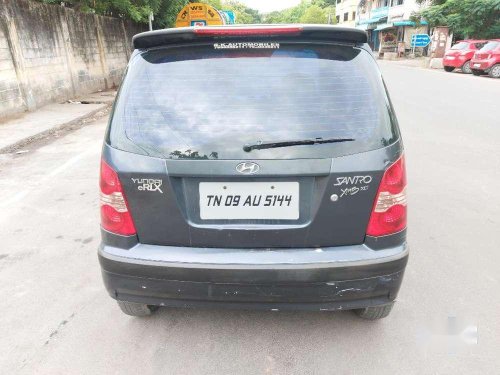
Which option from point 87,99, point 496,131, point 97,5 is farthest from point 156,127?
point 97,5

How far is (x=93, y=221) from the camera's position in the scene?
13.6 feet

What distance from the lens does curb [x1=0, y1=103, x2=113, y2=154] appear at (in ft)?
23.9

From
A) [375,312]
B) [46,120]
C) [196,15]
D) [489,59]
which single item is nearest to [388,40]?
[489,59]

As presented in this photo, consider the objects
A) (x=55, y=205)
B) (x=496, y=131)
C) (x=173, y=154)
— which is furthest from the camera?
(x=496, y=131)

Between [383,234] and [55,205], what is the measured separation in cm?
374

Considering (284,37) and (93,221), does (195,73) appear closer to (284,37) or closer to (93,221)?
(284,37)

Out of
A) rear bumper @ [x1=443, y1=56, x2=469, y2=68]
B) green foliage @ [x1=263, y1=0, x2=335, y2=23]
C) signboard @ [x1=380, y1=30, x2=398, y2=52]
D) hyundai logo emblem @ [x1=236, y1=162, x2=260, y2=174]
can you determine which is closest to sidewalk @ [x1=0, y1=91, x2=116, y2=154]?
hyundai logo emblem @ [x1=236, y1=162, x2=260, y2=174]

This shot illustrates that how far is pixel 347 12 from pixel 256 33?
7266cm

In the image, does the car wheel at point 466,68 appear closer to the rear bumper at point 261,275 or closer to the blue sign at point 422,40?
the blue sign at point 422,40

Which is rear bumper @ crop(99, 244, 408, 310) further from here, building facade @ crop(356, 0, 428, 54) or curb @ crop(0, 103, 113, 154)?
building facade @ crop(356, 0, 428, 54)

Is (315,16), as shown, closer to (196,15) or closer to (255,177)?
(196,15)

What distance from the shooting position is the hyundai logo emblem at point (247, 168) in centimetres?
201

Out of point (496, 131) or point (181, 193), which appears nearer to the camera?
point (181, 193)

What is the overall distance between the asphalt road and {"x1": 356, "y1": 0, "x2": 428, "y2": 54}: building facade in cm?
3803
